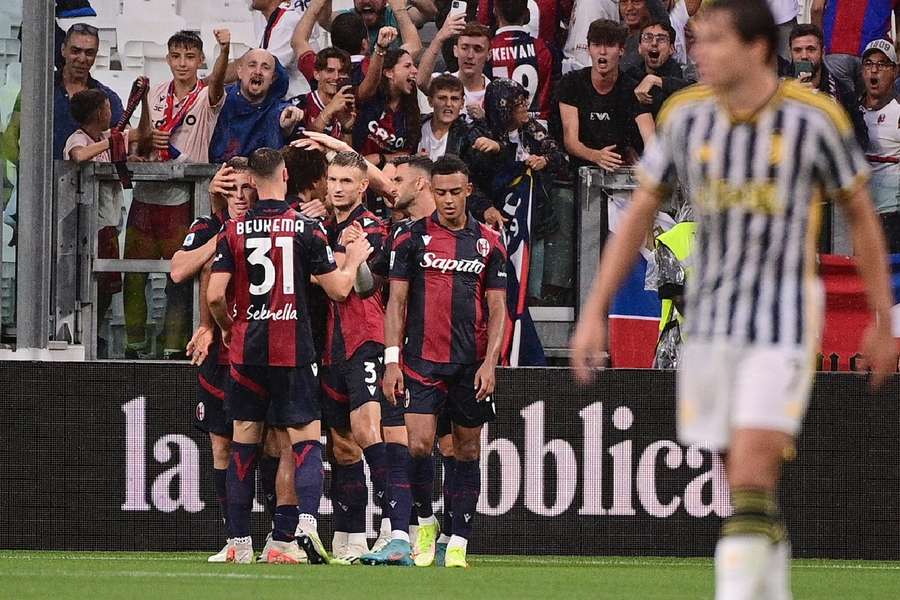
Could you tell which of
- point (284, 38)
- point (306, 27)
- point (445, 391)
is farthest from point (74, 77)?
point (445, 391)

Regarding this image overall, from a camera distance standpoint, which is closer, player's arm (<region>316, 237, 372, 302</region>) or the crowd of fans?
player's arm (<region>316, 237, 372, 302</region>)

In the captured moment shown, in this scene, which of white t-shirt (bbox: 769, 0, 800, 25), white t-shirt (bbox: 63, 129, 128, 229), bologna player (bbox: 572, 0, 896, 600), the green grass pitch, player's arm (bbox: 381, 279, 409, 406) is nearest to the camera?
bologna player (bbox: 572, 0, 896, 600)

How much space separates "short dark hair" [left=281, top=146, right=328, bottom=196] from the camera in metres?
10.2

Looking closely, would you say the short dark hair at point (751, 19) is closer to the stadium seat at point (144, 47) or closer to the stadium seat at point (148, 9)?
the stadium seat at point (144, 47)

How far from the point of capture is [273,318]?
29.7ft

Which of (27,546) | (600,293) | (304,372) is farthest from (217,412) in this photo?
(600,293)

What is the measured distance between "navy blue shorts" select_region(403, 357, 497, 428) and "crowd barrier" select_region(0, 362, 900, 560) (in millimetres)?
1487

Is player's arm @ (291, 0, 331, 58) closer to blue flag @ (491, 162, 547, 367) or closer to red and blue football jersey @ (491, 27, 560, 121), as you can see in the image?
red and blue football jersey @ (491, 27, 560, 121)

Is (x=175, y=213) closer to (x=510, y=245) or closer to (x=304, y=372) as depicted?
(x=510, y=245)

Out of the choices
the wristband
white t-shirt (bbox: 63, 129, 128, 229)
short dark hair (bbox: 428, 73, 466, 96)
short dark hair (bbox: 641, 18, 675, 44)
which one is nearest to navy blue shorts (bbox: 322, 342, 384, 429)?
the wristband

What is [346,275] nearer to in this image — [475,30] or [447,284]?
[447,284]

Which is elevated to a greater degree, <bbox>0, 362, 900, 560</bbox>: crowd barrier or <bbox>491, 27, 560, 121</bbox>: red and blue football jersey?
<bbox>491, 27, 560, 121</bbox>: red and blue football jersey

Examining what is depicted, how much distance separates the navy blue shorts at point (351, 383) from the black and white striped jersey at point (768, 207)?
4.84 m

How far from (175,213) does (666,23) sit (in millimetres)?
3951
